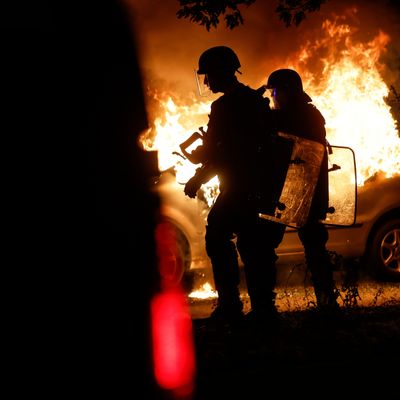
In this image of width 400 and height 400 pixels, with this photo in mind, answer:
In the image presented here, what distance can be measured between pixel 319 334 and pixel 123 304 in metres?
2.59

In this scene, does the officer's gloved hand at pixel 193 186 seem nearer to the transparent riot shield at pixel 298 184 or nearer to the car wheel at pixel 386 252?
the transparent riot shield at pixel 298 184

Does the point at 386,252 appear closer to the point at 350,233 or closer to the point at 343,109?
the point at 350,233

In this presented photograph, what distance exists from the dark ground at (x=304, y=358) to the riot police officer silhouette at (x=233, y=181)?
280 millimetres

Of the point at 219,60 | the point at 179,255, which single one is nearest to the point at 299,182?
the point at 219,60

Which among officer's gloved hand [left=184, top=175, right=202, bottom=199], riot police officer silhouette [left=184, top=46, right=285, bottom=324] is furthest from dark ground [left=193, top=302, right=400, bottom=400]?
officer's gloved hand [left=184, top=175, right=202, bottom=199]

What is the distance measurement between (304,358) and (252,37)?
649 cm

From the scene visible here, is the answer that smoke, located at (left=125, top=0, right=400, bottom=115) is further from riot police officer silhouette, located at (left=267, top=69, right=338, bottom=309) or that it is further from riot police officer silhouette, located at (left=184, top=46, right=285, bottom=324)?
riot police officer silhouette, located at (left=184, top=46, right=285, bottom=324)

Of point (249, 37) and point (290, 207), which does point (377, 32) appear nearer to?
point (249, 37)

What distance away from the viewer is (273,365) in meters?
3.26

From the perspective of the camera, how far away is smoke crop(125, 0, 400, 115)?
8.11 meters

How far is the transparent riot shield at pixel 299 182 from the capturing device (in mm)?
4102

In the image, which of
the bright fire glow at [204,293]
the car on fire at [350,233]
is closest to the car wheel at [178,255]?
the car on fire at [350,233]

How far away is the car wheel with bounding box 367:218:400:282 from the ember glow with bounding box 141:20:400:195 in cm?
66

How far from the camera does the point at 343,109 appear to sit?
23.2 ft
